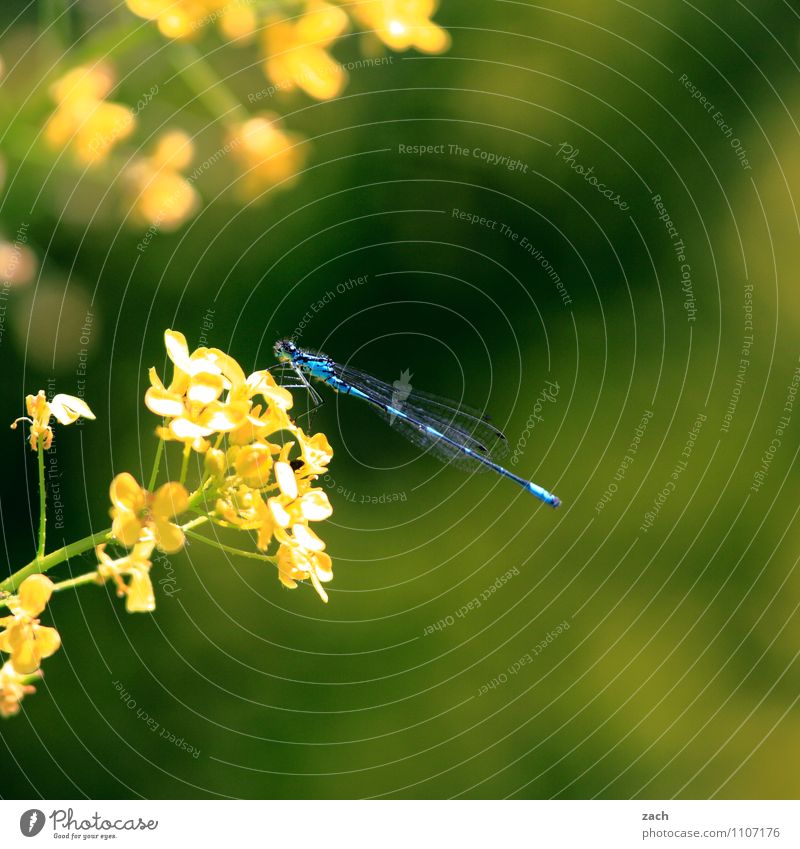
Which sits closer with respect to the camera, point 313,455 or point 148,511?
point 148,511

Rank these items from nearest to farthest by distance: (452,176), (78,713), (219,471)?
(219,471), (78,713), (452,176)

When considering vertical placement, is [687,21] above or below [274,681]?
above

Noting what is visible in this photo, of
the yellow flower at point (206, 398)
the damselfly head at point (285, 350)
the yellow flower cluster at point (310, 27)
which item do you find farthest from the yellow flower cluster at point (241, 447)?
the yellow flower cluster at point (310, 27)

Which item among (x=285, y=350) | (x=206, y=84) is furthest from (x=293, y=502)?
(x=206, y=84)

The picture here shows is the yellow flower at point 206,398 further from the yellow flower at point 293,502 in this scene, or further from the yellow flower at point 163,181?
the yellow flower at point 163,181

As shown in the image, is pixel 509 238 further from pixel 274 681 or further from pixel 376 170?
Result: pixel 274 681

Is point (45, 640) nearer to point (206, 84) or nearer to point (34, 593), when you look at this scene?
point (34, 593)

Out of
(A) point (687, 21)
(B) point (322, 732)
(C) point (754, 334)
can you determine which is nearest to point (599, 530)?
(C) point (754, 334)
